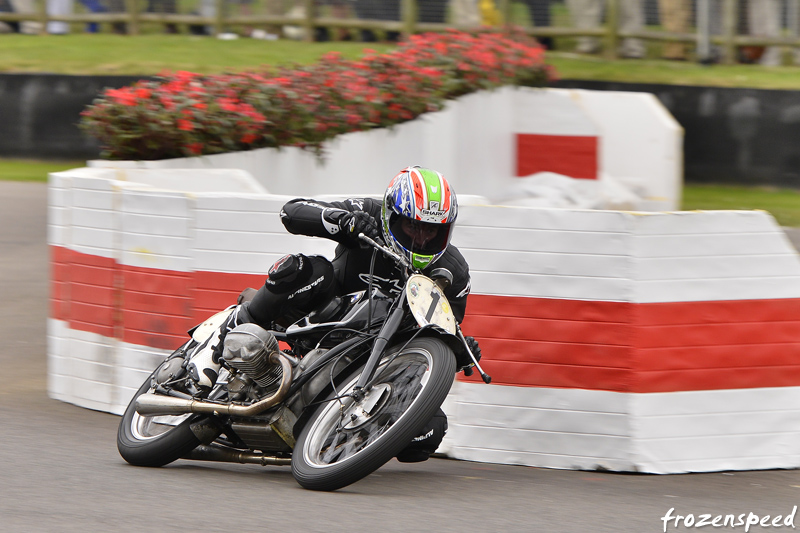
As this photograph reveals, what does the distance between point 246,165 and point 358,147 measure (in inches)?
84.1

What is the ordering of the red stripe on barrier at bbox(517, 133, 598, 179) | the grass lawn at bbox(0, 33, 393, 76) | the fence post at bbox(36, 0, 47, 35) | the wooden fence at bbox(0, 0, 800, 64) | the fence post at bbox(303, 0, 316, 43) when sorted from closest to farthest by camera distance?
the red stripe on barrier at bbox(517, 133, 598, 179), the wooden fence at bbox(0, 0, 800, 64), the grass lawn at bbox(0, 33, 393, 76), the fence post at bbox(303, 0, 316, 43), the fence post at bbox(36, 0, 47, 35)

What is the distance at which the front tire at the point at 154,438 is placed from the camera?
5.38 m

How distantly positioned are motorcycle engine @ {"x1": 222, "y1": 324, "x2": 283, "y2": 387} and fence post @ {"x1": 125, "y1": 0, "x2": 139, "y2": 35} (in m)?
17.0

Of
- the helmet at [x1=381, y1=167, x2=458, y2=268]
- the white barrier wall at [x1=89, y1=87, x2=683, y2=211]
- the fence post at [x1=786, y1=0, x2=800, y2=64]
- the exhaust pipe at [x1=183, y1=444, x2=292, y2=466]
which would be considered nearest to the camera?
the helmet at [x1=381, y1=167, x2=458, y2=268]

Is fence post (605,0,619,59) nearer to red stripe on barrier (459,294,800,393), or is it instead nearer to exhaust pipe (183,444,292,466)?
red stripe on barrier (459,294,800,393)

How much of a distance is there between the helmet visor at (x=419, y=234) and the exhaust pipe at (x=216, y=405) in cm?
78

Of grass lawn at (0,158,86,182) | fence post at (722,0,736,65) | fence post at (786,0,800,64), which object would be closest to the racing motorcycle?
grass lawn at (0,158,86,182)

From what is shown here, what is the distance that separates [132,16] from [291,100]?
1278cm

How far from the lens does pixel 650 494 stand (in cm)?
537

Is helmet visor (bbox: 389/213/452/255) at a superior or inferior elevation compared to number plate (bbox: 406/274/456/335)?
superior

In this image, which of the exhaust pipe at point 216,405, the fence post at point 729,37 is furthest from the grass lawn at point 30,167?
the exhaust pipe at point 216,405

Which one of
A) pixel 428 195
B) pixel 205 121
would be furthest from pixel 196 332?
pixel 205 121

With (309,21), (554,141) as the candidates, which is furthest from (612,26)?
(309,21)

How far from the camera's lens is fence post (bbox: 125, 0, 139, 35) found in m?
21.1
